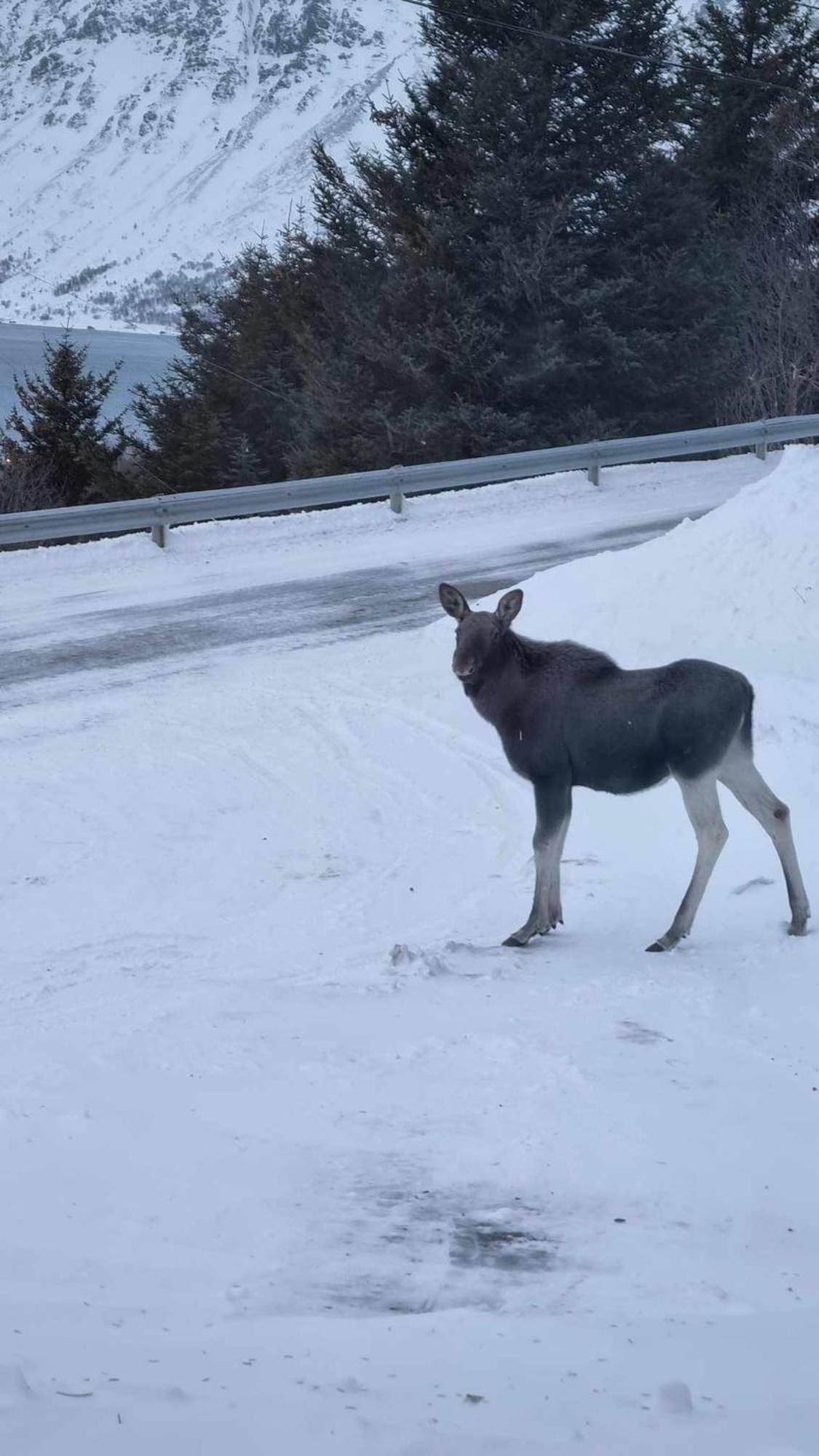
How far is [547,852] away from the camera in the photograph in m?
7.05

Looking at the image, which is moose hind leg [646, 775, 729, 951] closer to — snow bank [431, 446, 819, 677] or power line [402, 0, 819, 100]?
snow bank [431, 446, 819, 677]

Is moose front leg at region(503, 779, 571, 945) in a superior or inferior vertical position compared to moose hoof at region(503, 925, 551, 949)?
superior

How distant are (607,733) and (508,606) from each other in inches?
30.2

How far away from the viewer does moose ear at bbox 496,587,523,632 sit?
273 inches

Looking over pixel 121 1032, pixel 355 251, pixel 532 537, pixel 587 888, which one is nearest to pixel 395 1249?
pixel 121 1032

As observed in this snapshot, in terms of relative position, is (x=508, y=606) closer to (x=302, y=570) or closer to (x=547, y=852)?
(x=547, y=852)

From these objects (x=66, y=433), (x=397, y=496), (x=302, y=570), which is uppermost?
(x=66, y=433)

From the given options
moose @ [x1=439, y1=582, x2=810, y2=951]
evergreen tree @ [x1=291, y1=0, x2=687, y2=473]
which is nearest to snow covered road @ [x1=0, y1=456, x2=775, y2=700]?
moose @ [x1=439, y1=582, x2=810, y2=951]

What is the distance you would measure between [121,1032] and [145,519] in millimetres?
13535

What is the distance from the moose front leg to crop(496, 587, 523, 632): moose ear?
31.7 inches

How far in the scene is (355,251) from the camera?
1325 inches

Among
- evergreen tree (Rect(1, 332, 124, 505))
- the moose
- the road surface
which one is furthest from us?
evergreen tree (Rect(1, 332, 124, 505))

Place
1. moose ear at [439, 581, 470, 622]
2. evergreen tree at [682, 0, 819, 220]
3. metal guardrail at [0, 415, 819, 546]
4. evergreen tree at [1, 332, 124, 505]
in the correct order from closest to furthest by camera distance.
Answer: moose ear at [439, 581, 470, 622]
metal guardrail at [0, 415, 819, 546]
evergreen tree at [1, 332, 124, 505]
evergreen tree at [682, 0, 819, 220]

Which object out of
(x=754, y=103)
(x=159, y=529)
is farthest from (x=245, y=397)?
(x=159, y=529)
